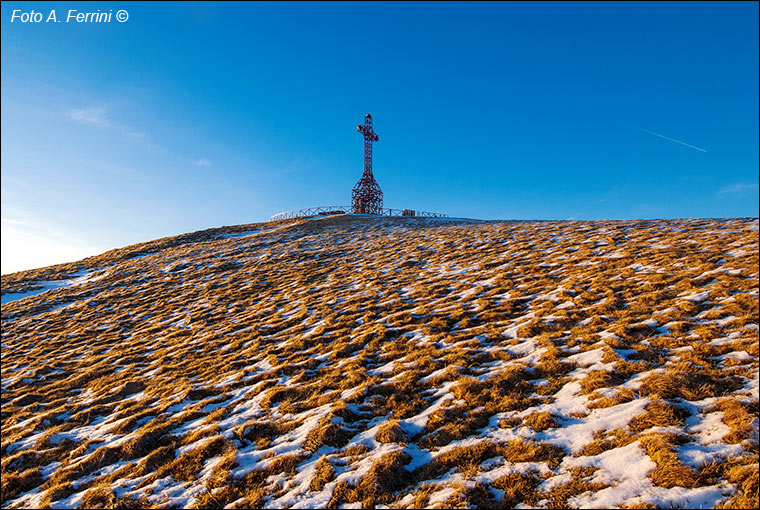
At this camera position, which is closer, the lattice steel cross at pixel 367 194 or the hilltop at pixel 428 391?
the hilltop at pixel 428 391

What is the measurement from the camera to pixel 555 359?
7105 millimetres

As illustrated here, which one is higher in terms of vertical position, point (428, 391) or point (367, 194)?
point (367, 194)

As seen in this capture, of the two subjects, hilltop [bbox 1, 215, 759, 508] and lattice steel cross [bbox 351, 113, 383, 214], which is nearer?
hilltop [bbox 1, 215, 759, 508]

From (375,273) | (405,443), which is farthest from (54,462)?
(375,273)

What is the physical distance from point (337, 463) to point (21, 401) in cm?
1096

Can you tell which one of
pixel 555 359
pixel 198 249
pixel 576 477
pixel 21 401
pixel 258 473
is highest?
pixel 198 249

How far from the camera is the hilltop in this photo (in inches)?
174

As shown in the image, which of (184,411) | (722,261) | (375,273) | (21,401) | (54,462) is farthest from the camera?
(375,273)

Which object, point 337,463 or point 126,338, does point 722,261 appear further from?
point 126,338

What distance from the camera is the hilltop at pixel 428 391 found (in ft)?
14.5

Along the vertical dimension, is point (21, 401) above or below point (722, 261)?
below

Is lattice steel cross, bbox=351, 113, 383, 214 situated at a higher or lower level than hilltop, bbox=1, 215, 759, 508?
higher

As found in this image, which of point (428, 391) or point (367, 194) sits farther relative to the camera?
point (367, 194)

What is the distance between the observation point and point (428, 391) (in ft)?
22.6
